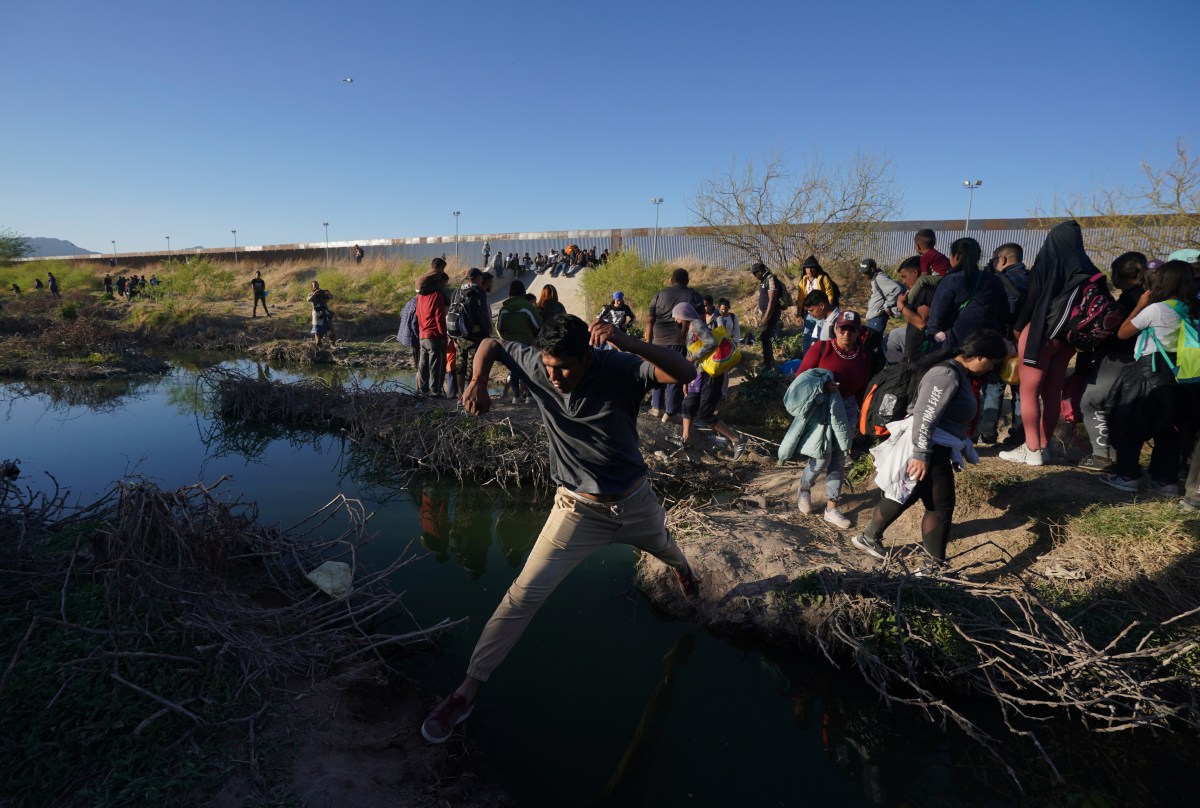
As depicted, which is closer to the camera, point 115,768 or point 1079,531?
point 115,768

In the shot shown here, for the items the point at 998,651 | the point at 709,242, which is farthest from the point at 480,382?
the point at 709,242

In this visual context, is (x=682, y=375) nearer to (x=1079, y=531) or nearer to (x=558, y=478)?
(x=558, y=478)

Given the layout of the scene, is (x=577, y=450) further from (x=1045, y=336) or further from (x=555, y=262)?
(x=555, y=262)

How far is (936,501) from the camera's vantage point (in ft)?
13.8

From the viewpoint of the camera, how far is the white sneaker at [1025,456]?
559cm

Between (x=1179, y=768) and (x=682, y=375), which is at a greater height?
(x=682, y=375)

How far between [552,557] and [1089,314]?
4.98m

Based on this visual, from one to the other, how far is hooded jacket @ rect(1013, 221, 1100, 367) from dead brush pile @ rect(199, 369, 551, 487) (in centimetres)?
473

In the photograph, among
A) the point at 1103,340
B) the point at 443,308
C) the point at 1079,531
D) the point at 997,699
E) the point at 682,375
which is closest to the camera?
the point at 682,375

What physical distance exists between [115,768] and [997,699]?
14.1 ft

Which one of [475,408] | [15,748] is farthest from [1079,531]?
[15,748]

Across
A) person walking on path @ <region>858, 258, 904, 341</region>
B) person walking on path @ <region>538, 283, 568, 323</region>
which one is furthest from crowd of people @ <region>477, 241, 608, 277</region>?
person walking on path @ <region>858, 258, 904, 341</region>

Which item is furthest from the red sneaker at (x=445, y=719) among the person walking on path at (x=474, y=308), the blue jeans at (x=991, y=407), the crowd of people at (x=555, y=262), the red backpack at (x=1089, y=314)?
the crowd of people at (x=555, y=262)

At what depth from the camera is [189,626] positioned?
3.05m
